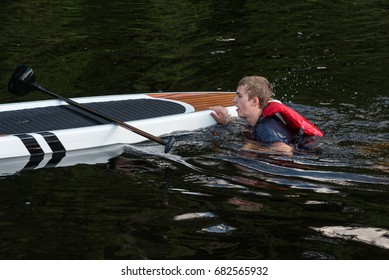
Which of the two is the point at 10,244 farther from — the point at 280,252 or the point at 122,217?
the point at 280,252

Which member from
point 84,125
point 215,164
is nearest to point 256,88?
point 215,164

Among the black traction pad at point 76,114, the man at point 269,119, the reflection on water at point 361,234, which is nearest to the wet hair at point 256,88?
the man at point 269,119

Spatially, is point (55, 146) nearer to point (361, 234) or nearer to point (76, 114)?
point (76, 114)

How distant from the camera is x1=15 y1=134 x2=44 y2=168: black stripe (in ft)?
21.1

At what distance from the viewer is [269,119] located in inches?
268

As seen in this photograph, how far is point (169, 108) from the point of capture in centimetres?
755

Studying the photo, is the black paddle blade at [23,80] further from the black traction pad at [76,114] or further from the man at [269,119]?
the man at [269,119]

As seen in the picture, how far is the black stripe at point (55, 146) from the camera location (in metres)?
6.55

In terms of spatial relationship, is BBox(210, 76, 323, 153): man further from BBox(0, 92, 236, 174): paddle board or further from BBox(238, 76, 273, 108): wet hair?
BBox(0, 92, 236, 174): paddle board

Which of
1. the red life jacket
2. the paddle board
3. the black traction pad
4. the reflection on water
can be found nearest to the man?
the red life jacket

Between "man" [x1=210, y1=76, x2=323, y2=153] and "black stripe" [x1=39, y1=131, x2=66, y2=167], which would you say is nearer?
"black stripe" [x1=39, y1=131, x2=66, y2=167]

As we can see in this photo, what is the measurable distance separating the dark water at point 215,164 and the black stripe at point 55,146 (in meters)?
0.23

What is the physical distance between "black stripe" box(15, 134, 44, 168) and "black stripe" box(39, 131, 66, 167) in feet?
0.30

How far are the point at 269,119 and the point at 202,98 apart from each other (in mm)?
1355
